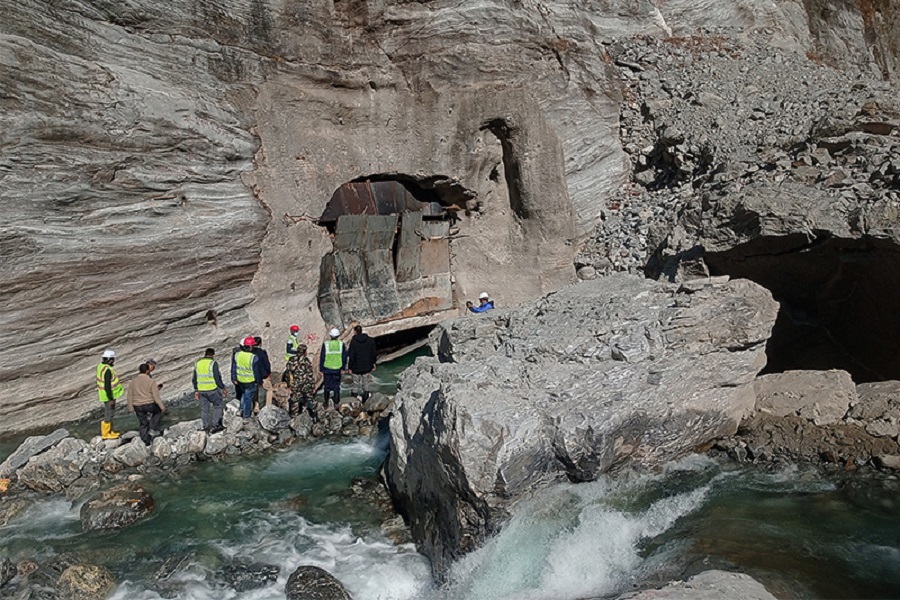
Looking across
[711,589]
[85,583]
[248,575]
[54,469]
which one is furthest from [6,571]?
[711,589]

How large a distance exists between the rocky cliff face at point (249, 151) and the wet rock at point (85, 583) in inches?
165

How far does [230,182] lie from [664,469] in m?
8.39

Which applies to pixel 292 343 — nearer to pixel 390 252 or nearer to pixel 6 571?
pixel 390 252

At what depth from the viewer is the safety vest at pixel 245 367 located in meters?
10.0

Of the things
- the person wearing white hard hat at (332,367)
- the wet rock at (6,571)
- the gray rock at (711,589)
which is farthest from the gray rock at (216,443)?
the gray rock at (711,589)

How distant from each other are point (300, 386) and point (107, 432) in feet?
8.94

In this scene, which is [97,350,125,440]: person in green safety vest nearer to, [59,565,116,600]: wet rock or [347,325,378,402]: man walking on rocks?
[59,565,116,600]: wet rock

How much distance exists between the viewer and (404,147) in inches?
543

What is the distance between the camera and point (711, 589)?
483 centimetres

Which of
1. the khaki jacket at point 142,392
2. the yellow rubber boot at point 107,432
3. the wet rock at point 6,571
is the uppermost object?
the khaki jacket at point 142,392

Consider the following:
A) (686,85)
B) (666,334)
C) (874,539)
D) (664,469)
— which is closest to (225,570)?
(664,469)

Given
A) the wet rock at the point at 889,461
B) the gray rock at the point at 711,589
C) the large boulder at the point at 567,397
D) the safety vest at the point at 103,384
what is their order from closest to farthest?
the gray rock at the point at 711,589 < the large boulder at the point at 567,397 < the wet rock at the point at 889,461 < the safety vest at the point at 103,384

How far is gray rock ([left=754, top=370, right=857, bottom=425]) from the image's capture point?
808 centimetres

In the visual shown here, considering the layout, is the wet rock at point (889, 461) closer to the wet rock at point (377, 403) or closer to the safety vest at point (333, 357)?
the wet rock at point (377, 403)
